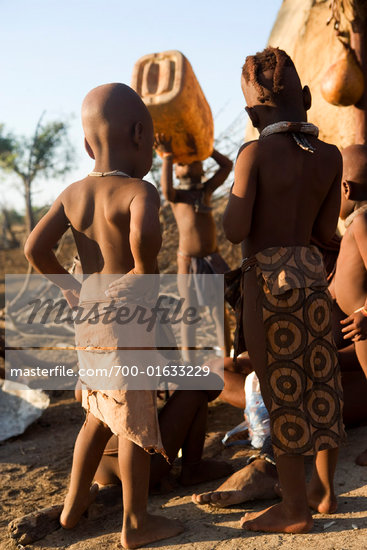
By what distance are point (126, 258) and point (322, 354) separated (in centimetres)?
86

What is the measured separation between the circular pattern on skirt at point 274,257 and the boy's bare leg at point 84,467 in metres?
0.94

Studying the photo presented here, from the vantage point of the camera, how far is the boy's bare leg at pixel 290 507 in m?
2.19

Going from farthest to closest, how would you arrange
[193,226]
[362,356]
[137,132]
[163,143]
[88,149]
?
[193,226], [163,143], [362,356], [88,149], [137,132]

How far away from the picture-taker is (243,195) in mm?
2213

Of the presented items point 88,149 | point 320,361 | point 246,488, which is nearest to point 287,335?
point 320,361

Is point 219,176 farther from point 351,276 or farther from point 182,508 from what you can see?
point 182,508

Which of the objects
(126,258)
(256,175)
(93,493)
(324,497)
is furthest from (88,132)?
(324,497)

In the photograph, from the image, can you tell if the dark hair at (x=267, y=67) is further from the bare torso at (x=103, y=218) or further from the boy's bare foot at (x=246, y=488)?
the boy's bare foot at (x=246, y=488)

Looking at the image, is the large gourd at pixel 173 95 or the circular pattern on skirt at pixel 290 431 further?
the large gourd at pixel 173 95

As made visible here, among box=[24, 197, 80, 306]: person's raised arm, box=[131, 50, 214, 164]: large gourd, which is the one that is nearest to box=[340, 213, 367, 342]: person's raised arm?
box=[24, 197, 80, 306]: person's raised arm

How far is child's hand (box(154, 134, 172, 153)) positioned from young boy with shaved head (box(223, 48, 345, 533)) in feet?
7.90

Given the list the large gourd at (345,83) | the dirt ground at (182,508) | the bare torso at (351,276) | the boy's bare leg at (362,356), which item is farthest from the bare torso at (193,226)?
the boy's bare leg at (362,356)

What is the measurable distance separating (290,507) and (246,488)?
1.15ft

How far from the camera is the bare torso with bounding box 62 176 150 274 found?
7.39ft
